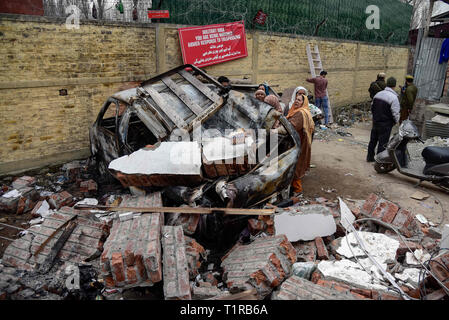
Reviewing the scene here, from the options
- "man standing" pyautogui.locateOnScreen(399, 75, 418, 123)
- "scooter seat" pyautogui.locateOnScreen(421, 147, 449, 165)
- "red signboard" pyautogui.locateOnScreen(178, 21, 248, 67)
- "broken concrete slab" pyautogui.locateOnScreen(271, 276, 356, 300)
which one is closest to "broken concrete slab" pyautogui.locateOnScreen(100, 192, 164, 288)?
"broken concrete slab" pyautogui.locateOnScreen(271, 276, 356, 300)

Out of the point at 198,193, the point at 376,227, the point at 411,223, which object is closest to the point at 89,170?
the point at 198,193

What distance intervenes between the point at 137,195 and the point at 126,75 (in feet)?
13.3

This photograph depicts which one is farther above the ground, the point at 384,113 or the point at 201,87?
the point at 201,87

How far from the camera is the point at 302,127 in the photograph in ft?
16.9

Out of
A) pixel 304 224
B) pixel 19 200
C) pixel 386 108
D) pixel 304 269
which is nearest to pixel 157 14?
pixel 19 200

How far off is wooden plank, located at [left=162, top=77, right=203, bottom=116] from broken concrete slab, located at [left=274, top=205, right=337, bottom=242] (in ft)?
6.49

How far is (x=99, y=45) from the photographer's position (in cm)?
645

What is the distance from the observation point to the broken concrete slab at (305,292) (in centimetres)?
261

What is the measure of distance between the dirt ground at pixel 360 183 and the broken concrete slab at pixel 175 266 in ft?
10.1

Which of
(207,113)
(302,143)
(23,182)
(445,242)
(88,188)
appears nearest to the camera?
(445,242)

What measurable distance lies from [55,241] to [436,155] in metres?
5.92

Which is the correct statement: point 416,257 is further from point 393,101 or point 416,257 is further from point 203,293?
point 393,101

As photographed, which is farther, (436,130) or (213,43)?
(436,130)

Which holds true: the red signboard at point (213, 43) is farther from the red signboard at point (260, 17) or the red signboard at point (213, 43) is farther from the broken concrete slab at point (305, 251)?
the broken concrete slab at point (305, 251)
